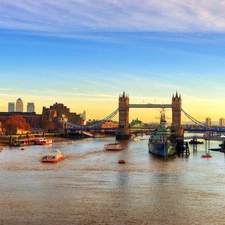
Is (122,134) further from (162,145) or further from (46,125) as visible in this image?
(162,145)

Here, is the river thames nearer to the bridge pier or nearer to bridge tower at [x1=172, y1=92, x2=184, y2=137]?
the bridge pier

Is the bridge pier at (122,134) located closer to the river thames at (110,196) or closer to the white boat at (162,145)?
the white boat at (162,145)

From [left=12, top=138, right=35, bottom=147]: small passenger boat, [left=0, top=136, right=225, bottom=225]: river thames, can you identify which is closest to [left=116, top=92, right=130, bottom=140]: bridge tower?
[left=12, top=138, right=35, bottom=147]: small passenger boat

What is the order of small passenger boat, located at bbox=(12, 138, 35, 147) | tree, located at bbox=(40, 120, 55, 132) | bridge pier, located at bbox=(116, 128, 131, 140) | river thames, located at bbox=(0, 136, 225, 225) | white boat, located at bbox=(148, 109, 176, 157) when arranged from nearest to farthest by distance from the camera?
river thames, located at bbox=(0, 136, 225, 225)
white boat, located at bbox=(148, 109, 176, 157)
small passenger boat, located at bbox=(12, 138, 35, 147)
bridge pier, located at bbox=(116, 128, 131, 140)
tree, located at bbox=(40, 120, 55, 132)

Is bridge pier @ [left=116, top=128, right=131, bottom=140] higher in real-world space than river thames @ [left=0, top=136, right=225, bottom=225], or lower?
higher

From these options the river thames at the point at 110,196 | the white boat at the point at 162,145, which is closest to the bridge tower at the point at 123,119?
the white boat at the point at 162,145

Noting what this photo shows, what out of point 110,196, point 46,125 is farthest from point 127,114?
point 110,196

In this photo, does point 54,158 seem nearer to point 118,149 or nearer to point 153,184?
point 153,184
